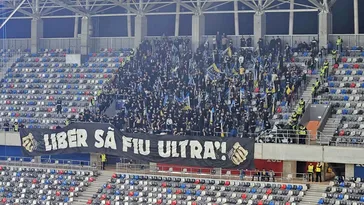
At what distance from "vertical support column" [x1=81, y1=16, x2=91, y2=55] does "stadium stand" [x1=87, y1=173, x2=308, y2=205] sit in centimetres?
1237

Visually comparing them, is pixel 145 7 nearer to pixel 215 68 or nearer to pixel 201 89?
pixel 215 68

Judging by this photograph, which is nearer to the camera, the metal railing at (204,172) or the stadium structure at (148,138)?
the stadium structure at (148,138)

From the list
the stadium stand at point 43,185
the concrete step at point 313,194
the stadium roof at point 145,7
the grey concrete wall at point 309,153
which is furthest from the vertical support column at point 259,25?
the concrete step at point 313,194

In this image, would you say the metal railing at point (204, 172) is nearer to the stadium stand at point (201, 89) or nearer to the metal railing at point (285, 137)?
the metal railing at point (285, 137)

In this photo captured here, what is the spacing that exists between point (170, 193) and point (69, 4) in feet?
52.4

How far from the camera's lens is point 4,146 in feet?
169

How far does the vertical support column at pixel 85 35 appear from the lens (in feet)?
186

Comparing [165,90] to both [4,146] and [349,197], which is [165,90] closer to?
[4,146]

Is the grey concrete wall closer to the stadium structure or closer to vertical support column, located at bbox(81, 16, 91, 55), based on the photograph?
the stadium structure

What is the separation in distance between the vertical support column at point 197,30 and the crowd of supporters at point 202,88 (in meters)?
0.39

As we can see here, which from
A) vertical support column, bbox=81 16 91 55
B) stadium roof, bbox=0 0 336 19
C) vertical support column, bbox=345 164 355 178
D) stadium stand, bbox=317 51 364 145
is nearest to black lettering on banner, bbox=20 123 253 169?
stadium stand, bbox=317 51 364 145

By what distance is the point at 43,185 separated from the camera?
46906mm

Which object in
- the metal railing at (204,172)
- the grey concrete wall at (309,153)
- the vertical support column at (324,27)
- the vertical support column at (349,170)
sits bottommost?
the metal railing at (204,172)

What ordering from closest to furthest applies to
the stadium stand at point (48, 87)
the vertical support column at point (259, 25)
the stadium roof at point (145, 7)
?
the vertical support column at point (259, 25)
the stadium roof at point (145, 7)
the stadium stand at point (48, 87)
